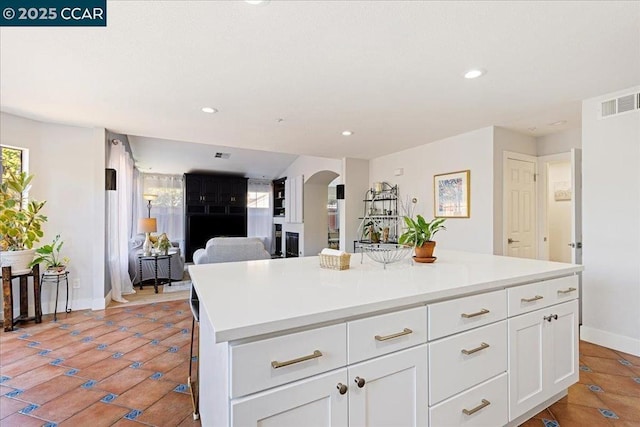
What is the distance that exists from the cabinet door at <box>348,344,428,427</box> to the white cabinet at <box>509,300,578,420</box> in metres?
0.64

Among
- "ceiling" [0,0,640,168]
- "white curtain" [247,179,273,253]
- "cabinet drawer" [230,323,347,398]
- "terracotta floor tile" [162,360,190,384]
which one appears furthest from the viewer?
"white curtain" [247,179,273,253]

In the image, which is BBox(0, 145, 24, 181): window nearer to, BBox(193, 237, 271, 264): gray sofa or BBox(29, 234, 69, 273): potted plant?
BBox(29, 234, 69, 273): potted plant

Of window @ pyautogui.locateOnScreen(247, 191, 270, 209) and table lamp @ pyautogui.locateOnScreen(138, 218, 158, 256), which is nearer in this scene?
table lamp @ pyautogui.locateOnScreen(138, 218, 158, 256)

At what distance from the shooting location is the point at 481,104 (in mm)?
3193

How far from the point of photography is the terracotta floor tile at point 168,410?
1855mm

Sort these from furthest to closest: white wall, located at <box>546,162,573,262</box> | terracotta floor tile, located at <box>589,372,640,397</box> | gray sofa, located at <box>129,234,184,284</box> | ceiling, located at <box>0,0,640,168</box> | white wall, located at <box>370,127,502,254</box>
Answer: gray sofa, located at <box>129,234,184,284</box> → white wall, located at <box>546,162,573,262</box> → white wall, located at <box>370,127,502,254</box> → terracotta floor tile, located at <box>589,372,640,397</box> → ceiling, located at <box>0,0,640,168</box>

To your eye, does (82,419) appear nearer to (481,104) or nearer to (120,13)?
(120,13)

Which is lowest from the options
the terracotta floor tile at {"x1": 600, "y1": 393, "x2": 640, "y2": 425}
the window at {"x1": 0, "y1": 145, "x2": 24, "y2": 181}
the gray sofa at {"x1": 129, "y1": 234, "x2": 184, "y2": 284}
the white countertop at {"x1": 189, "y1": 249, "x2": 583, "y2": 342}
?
the terracotta floor tile at {"x1": 600, "y1": 393, "x2": 640, "y2": 425}

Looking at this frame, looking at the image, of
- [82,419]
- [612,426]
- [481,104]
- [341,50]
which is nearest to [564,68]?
[481,104]

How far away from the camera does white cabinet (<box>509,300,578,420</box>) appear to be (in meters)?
1.64

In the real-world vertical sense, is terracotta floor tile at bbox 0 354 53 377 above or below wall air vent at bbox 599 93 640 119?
below

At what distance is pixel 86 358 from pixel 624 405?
3.99 metres

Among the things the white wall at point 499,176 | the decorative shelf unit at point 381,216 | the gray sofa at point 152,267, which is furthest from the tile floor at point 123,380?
the decorative shelf unit at point 381,216

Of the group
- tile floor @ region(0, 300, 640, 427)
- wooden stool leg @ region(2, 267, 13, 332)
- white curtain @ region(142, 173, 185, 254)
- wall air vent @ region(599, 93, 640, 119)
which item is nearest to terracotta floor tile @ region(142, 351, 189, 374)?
tile floor @ region(0, 300, 640, 427)
